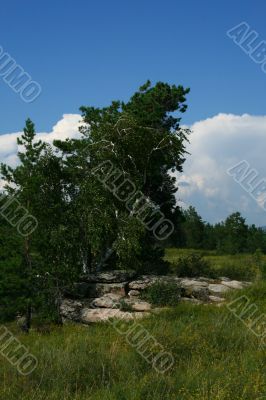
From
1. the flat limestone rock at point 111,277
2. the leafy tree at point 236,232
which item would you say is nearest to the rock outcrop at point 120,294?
the flat limestone rock at point 111,277

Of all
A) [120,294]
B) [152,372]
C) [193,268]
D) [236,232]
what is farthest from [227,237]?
[152,372]

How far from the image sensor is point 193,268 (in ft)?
97.5

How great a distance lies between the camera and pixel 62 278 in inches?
906

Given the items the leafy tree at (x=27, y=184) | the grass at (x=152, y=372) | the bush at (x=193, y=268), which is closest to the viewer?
the grass at (x=152, y=372)

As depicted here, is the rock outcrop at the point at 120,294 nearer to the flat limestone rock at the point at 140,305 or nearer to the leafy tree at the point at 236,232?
the flat limestone rock at the point at 140,305

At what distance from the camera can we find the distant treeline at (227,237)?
78.5m

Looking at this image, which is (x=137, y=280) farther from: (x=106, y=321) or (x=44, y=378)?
(x=44, y=378)

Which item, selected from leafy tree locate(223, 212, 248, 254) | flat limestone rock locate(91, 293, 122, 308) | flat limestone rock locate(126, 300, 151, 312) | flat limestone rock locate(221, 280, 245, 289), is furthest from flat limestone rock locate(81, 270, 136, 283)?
leafy tree locate(223, 212, 248, 254)

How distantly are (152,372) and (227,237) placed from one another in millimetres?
75669

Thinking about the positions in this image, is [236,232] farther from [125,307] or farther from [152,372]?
[152,372]

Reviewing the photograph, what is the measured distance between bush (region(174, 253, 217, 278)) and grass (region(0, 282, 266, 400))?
16.5 m

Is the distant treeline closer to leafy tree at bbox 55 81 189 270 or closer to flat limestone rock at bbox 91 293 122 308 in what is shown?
leafy tree at bbox 55 81 189 270

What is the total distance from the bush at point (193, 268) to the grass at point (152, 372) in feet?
54.0

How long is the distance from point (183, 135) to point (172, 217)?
6.46 meters
